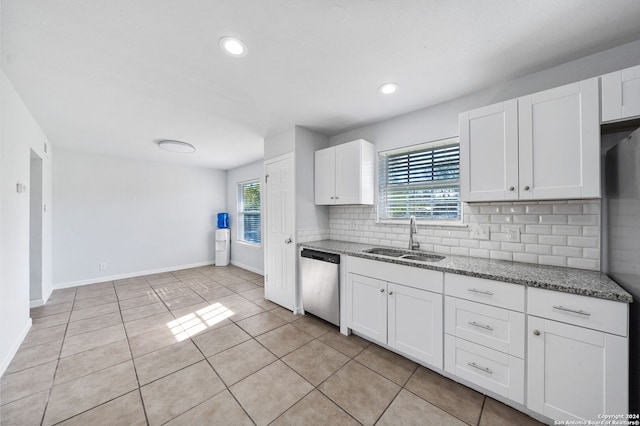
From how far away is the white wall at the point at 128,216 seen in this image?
4.28m

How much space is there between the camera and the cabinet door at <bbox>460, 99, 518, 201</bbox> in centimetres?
181

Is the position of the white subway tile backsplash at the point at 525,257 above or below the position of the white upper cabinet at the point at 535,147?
below

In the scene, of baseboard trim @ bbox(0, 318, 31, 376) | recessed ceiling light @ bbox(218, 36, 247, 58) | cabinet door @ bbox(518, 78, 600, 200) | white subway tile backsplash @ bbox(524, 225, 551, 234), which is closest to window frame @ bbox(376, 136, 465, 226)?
white subway tile backsplash @ bbox(524, 225, 551, 234)

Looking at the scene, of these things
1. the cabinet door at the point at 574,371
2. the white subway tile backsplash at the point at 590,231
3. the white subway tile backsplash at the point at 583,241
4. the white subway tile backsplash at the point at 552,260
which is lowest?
the cabinet door at the point at 574,371

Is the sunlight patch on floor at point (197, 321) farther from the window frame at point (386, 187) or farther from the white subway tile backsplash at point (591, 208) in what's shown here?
the white subway tile backsplash at point (591, 208)

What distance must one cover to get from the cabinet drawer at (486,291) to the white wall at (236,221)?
3913 millimetres

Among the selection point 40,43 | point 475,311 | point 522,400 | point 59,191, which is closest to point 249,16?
point 40,43

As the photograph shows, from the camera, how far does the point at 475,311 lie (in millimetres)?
1715

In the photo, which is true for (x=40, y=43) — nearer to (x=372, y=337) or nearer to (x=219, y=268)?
(x=372, y=337)

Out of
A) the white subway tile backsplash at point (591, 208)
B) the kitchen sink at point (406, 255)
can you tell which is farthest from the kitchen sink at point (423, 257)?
the white subway tile backsplash at point (591, 208)

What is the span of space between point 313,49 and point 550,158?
6.12 feet

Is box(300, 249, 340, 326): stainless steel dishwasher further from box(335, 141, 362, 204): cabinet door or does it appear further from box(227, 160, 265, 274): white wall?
box(227, 160, 265, 274): white wall

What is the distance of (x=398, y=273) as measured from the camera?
2.12 metres

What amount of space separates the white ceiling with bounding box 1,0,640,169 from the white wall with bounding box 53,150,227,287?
6.80 feet
